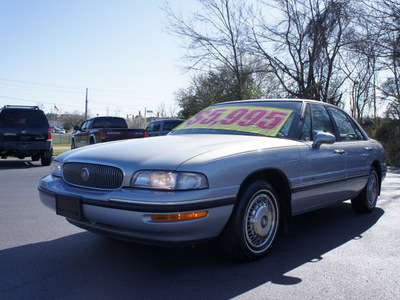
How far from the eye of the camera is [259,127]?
4.04 meters

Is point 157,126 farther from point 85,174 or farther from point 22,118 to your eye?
point 85,174

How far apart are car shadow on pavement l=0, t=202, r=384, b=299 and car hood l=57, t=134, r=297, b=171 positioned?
900 mm

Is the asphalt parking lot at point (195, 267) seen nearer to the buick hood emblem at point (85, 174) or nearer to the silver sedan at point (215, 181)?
the silver sedan at point (215, 181)

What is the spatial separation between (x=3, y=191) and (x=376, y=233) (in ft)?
21.4

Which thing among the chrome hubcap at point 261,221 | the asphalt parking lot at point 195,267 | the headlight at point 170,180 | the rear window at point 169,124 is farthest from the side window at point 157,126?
the headlight at point 170,180

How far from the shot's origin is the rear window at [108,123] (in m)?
14.8

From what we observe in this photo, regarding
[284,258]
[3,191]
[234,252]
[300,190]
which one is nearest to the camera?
[234,252]

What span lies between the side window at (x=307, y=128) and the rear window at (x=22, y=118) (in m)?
10.5

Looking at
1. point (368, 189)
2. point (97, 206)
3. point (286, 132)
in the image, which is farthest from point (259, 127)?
point (368, 189)

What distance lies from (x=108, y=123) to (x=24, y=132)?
3675 mm

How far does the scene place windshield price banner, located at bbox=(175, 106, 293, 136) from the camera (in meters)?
4.03

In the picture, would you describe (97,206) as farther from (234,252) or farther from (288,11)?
(288,11)

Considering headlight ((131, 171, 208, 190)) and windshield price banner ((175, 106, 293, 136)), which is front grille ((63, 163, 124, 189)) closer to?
headlight ((131, 171, 208, 190))

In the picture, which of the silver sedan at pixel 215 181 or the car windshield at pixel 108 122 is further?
the car windshield at pixel 108 122
